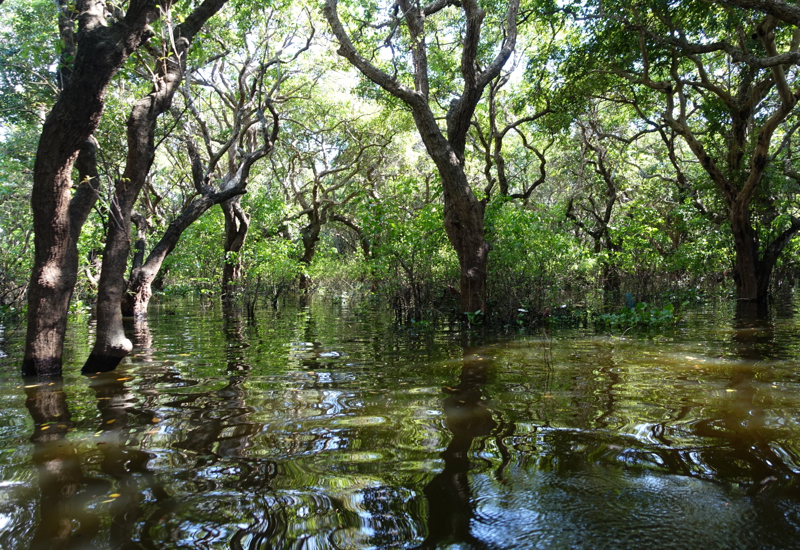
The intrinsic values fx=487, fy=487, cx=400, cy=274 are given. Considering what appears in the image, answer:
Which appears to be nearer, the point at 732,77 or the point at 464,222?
the point at 464,222

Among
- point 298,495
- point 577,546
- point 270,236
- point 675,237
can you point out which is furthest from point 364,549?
point 675,237

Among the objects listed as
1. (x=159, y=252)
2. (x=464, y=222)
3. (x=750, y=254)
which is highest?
(x=464, y=222)

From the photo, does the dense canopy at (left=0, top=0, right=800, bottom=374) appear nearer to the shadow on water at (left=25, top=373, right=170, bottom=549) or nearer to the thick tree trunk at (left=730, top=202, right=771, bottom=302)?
the thick tree trunk at (left=730, top=202, right=771, bottom=302)

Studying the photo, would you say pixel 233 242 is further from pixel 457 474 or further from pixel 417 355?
pixel 457 474

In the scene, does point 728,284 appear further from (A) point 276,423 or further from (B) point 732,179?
(A) point 276,423

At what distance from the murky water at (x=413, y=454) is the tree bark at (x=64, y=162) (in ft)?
2.10

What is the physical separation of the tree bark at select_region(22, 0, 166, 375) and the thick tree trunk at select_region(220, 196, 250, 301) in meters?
11.0

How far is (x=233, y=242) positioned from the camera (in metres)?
16.4

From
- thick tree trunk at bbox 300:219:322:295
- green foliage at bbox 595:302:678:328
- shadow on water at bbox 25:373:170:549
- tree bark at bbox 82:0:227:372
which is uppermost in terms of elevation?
thick tree trunk at bbox 300:219:322:295

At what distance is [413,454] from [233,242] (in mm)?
14903

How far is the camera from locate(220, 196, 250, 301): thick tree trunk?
52.2 ft

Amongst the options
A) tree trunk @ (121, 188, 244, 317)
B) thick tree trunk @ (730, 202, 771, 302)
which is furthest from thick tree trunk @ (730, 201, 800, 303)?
tree trunk @ (121, 188, 244, 317)

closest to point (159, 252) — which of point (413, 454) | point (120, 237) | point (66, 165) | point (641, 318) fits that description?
point (120, 237)

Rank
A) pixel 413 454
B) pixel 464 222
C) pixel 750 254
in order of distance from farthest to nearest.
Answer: pixel 750 254
pixel 464 222
pixel 413 454
